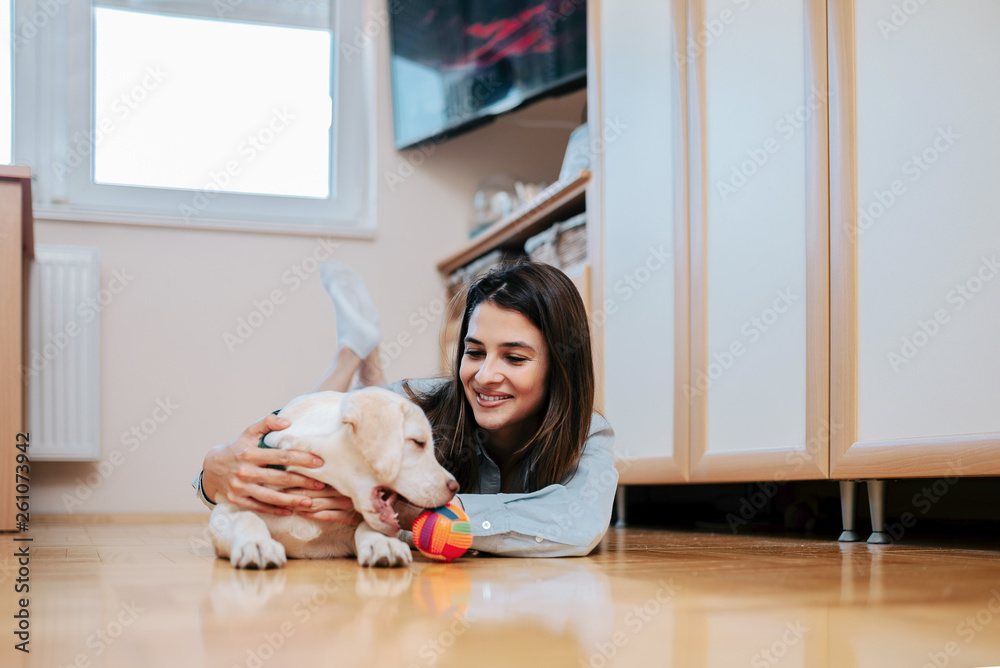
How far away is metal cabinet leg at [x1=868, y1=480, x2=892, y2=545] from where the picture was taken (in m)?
2.01

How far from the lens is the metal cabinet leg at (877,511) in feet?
6.61

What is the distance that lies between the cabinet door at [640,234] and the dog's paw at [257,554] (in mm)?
1465

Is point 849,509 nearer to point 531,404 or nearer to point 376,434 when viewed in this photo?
point 531,404

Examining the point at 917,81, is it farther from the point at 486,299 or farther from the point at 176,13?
the point at 176,13

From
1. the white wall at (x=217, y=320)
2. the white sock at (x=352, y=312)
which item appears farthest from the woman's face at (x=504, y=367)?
the white wall at (x=217, y=320)

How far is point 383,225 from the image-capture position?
14.0ft

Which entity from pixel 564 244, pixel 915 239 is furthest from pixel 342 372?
pixel 915 239

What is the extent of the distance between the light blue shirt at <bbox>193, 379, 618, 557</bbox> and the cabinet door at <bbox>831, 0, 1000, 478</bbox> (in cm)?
61

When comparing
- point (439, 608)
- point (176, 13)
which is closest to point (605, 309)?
point (439, 608)

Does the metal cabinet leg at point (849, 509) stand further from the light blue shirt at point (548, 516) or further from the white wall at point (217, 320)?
the white wall at point (217, 320)

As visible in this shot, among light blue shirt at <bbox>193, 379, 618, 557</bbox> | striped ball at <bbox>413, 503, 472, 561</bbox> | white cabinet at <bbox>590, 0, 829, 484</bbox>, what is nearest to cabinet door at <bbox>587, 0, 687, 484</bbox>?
white cabinet at <bbox>590, 0, 829, 484</bbox>

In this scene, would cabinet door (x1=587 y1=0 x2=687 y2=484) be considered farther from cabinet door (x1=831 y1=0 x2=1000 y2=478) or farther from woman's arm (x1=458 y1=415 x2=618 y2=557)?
woman's arm (x1=458 y1=415 x2=618 y2=557)

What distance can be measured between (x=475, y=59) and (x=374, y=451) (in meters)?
2.76

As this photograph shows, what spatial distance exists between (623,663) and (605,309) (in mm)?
2207
